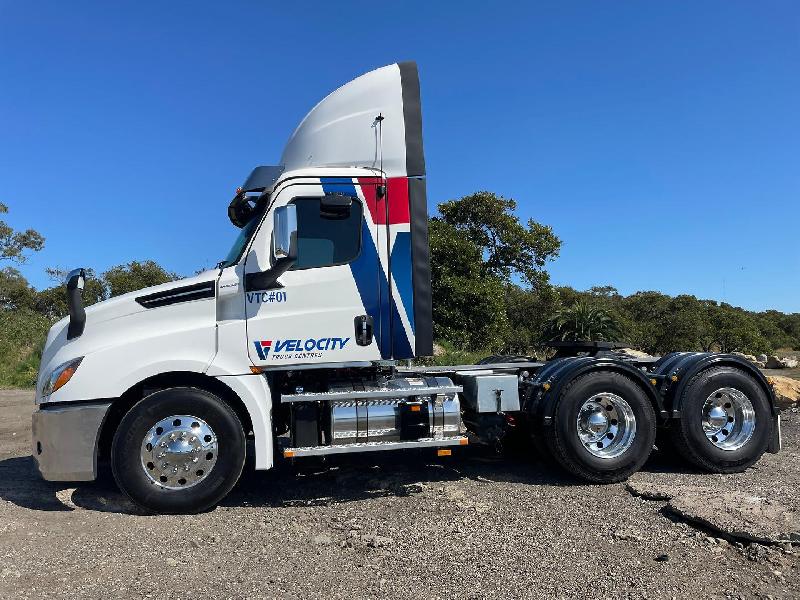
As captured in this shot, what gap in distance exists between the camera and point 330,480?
6.16 m

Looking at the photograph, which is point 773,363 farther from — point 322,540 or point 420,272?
point 322,540

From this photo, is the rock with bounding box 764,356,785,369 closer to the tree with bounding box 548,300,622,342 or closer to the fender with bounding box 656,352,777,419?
the tree with bounding box 548,300,622,342

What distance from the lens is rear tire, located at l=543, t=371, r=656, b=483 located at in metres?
5.85

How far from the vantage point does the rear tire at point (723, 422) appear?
6211 millimetres

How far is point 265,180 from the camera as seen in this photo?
586 centimetres

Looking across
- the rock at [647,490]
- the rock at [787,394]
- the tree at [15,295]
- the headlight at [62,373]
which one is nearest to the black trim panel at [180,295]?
the headlight at [62,373]

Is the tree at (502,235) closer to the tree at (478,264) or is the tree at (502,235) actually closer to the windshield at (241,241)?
the tree at (478,264)

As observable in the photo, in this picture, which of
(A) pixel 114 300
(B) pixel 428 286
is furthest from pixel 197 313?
(B) pixel 428 286

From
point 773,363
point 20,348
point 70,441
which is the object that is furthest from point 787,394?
point 20,348

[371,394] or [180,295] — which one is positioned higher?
[180,295]

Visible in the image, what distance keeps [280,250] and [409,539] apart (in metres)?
2.51

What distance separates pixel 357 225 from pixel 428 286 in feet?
2.91

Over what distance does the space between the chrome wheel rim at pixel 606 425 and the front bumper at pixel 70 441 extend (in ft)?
14.5

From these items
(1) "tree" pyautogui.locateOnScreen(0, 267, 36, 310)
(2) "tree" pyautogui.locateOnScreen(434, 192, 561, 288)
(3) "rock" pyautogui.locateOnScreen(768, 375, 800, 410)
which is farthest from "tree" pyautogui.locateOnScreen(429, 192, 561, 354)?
(1) "tree" pyautogui.locateOnScreen(0, 267, 36, 310)
